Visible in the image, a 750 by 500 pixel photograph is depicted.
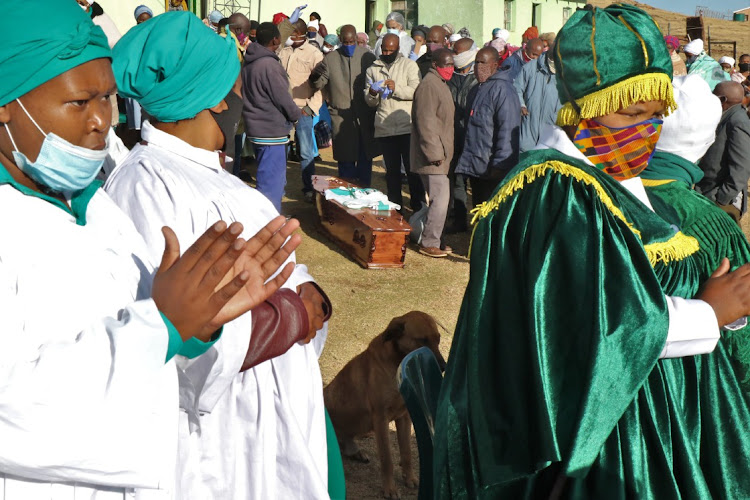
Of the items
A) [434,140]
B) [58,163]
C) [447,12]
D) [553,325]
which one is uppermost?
[447,12]

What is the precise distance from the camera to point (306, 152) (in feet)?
36.1

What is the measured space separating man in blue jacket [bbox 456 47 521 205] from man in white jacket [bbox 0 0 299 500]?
24.0 feet

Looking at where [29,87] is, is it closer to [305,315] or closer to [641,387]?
[305,315]

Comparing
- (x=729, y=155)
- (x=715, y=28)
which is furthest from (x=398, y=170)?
(x=715, y=28)

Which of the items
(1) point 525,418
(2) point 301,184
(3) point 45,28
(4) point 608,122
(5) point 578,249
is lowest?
(2) point 301,184

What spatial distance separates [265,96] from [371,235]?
6.94 feet

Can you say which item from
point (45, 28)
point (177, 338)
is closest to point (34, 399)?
point (177, 338)

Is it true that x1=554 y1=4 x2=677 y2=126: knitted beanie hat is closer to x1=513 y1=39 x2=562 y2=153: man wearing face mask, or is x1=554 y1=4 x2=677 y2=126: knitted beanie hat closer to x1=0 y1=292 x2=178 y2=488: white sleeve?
x1=0 y1=292 x2=178 y2=488: white sleeve

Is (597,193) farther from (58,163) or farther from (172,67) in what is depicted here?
(58,163)

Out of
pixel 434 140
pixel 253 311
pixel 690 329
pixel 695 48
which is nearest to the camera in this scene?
pixel 253 311

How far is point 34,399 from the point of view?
141 centimetres

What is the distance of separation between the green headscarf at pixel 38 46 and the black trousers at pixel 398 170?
28.4ft

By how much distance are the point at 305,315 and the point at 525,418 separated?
70 centimetres

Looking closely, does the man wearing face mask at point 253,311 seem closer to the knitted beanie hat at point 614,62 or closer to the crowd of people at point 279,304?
the crowd of people at point 279,304
